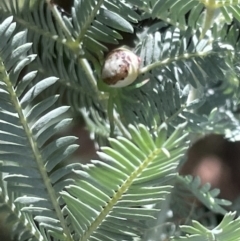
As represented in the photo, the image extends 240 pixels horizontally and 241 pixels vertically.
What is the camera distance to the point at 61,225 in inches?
12.1

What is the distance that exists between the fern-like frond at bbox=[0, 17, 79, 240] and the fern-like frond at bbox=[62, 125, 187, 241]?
0.06 ft

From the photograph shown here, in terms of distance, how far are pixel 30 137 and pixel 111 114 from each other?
127 mm

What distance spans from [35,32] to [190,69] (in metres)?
0.14

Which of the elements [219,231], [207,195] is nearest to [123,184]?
[219,231]

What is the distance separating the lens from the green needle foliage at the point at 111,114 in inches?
10.3

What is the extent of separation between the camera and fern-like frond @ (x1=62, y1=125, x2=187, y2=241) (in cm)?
23

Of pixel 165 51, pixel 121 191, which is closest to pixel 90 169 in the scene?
pixel 121 191

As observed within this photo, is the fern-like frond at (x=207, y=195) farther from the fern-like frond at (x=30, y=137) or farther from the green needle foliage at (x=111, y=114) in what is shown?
the fern-like frond at (x=30, y=137)

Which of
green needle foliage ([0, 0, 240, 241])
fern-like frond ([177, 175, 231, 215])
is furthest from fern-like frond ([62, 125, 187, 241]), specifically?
fern-like frond ([177, 175, 231, 215])

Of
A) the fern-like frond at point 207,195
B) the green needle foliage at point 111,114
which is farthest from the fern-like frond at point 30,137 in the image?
the fern-like frond at point 207,195

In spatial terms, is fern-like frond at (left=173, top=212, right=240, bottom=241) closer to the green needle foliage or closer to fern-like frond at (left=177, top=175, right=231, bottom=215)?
the green needle foliage

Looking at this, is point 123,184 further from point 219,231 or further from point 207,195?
point 207,195

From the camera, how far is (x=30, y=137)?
0.28 metres

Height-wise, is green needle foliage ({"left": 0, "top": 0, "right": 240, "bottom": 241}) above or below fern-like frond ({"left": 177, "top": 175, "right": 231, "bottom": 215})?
above
